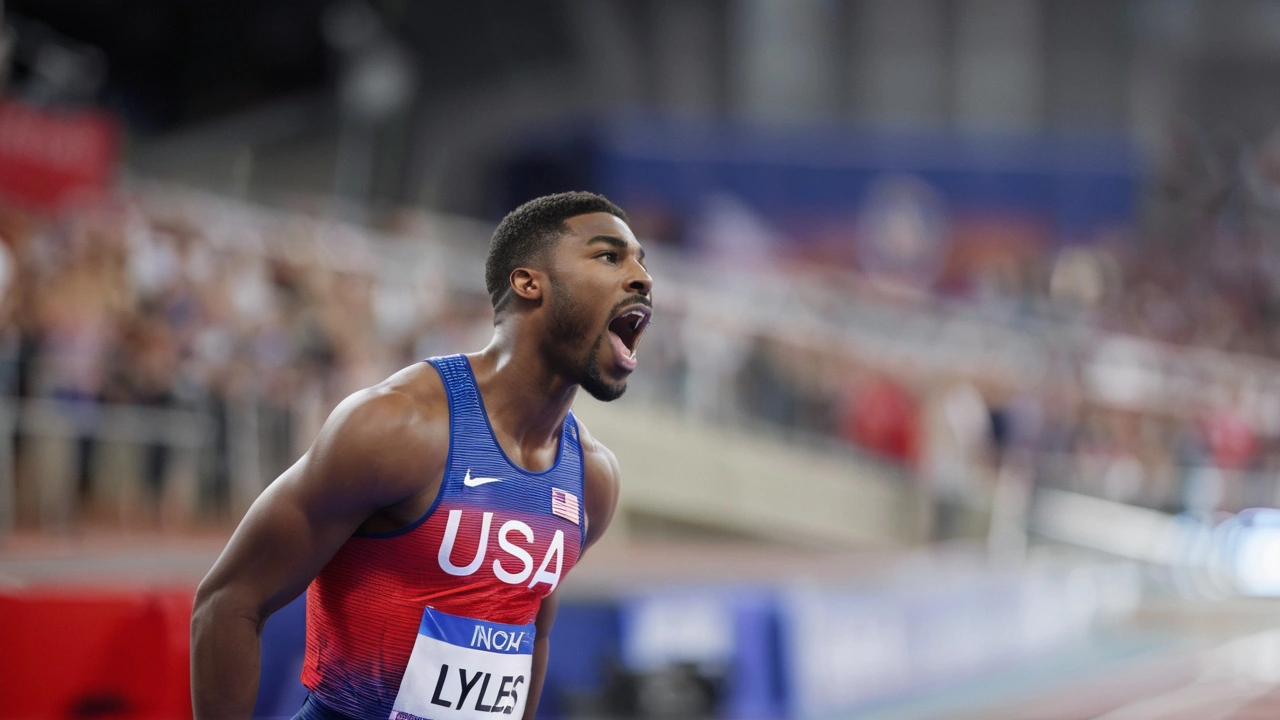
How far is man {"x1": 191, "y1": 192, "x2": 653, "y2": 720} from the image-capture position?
2650mm

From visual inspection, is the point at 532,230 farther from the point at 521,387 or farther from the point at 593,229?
the point at 521,387

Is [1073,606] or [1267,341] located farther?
[1267,341]

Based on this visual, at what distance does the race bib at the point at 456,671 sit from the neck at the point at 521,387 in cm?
45

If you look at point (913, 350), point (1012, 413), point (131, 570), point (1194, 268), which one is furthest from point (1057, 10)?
point (131, 570)

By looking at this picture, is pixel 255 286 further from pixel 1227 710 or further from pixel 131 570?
pixel 1227 710

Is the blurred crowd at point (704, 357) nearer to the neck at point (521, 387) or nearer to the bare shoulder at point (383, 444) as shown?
the neck at point (521, 387)

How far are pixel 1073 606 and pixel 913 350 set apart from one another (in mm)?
5377

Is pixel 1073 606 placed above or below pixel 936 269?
below

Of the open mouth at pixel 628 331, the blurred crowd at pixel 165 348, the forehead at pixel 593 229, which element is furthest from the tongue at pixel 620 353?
the blurred crowd at pixel 165 348

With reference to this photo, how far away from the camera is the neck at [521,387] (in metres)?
2.97

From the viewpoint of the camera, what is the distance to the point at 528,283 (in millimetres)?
2982

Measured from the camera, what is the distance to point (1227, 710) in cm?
920

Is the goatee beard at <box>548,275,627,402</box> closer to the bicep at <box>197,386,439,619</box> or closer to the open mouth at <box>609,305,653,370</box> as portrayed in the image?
the open mouth at <box>609,305,653,370</box>

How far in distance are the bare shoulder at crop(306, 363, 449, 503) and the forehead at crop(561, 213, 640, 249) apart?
0.52 m
